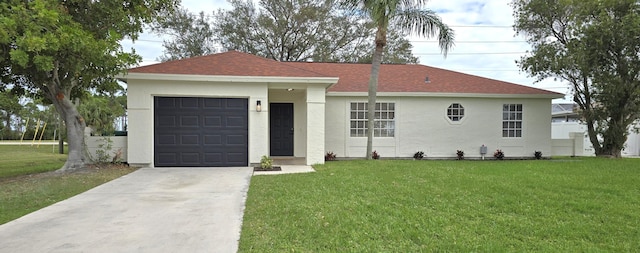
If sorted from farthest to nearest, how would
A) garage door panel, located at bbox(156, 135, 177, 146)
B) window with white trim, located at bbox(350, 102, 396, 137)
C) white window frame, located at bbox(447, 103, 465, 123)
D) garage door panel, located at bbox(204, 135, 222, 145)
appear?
white window frame, located at bbox(447, 103, 465, 123) < window with white trim, located at bbox(350, 102, 396, 137) < garage door panel, located at bbox(204, 135, 222, 145) < garage door panel, located at bbox(156, 135, 177, 146)

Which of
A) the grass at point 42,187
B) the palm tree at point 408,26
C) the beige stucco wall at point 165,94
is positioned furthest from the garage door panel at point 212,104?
the palm tree at point 408,26

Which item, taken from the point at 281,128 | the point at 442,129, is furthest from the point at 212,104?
the point at 442,129

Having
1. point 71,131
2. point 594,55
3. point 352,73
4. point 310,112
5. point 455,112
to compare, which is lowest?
point 71,131

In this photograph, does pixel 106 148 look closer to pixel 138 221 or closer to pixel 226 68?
pixel 226 68

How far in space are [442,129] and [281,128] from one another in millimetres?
6140

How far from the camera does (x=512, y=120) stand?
13961mm

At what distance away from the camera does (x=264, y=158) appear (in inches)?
398

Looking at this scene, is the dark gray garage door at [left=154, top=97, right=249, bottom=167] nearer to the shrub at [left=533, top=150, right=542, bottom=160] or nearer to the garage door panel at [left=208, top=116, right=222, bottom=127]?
the garage door panel at [left=208, top=116, right=222, bottom=127]

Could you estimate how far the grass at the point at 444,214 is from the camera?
3.87m

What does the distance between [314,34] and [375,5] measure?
46.5 feet

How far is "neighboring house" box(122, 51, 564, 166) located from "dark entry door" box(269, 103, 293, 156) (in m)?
0.04

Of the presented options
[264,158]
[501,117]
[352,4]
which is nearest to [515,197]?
[264,158]

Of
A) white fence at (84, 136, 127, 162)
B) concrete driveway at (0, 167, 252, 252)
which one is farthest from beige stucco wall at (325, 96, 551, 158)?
white fence at (84, 136, 127, 162)

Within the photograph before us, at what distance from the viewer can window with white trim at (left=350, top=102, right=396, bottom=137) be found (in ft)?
→ 44.1
